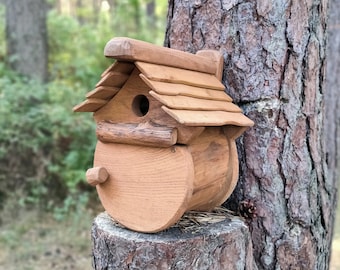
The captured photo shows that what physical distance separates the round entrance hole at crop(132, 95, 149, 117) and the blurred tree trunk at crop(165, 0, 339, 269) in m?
0.40

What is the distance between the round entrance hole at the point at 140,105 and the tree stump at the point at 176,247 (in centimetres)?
45

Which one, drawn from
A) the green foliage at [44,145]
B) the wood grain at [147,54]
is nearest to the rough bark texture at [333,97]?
the wood grain at [147,54]

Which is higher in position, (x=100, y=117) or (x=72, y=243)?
(x=100, y=117)

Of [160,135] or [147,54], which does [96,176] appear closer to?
[160,135]

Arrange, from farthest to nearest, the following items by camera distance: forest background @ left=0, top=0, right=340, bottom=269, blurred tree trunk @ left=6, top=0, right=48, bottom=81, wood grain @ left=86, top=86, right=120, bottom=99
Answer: blurred tree trunk @ left=6, top=0, right=48, bottom=81 < forest background @ left=0, top=0, right=340, bottom=269 < wood grain @ left=86, top=86, right=120, bottom=99

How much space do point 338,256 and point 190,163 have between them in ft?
11.1

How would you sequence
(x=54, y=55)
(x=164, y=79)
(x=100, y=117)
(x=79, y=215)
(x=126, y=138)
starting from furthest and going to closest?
(x=54, y=55) → (x=79, y=215) → (x=100, y=117) → (x=126, y=138) → (x=164, y=79)

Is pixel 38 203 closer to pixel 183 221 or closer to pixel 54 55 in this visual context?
pixel 54 55

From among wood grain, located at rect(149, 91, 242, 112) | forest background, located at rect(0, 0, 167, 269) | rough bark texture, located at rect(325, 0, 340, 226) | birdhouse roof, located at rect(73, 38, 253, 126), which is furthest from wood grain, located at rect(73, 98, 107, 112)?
forest background, located at rect(0, 0, 167, 269)

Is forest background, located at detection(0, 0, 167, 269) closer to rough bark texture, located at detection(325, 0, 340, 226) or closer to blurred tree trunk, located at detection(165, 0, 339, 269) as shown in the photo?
rough bark texture, located at detection(325, 0, 340, 226)

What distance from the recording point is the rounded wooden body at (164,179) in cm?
153

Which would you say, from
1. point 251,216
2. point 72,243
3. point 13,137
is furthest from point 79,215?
point 251,216

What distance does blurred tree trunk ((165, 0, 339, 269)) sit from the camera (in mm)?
1867

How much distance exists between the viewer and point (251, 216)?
1898 millimetres
